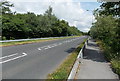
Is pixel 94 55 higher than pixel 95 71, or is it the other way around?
pixel 95 71

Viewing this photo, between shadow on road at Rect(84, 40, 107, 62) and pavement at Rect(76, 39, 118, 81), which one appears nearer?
pavement at Rect(76, 39, 118, 81)

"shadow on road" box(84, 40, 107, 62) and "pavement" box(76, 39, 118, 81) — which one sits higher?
"pavement" box(76, 39, 118, 81)

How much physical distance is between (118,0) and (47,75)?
1112 centimetres

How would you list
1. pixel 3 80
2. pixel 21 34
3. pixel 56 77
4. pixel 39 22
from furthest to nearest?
pixel 39 22
pixel 21 34
pixel 56 77
pixel 3 80

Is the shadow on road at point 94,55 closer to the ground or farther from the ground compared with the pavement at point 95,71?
closer to the ground

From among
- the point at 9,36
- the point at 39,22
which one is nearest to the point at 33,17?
the point at 39,22

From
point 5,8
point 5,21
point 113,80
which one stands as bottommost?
point 113,80

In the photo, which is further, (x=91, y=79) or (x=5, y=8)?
(x=5, y=8)

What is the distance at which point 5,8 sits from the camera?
131 ft

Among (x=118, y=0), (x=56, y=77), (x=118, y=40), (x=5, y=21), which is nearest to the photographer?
(x=56, y=77)

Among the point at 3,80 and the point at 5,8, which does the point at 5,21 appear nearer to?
the point at 5,8

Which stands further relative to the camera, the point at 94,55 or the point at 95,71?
the point at 94,55

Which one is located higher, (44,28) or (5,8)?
(5,8)

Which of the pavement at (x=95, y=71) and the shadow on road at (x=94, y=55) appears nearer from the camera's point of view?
the pavement at (x=95, y=71)
